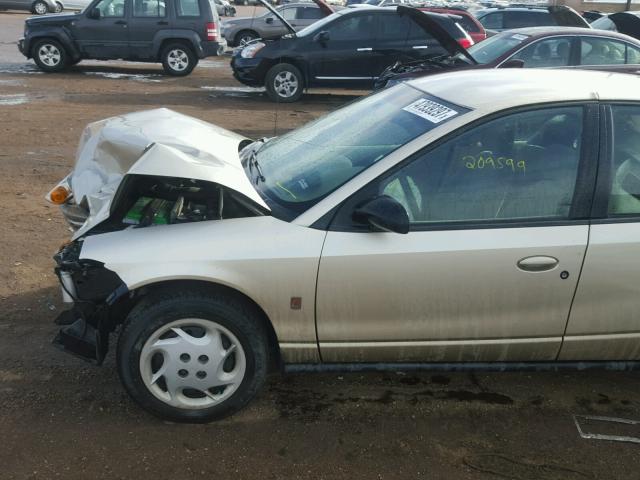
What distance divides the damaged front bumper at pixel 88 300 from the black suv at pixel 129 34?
1259cm

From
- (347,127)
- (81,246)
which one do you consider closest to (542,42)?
(347,127)

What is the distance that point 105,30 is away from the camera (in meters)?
14.4

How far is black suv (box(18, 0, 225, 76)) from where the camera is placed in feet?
46.9

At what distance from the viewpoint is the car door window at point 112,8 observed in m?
14.5

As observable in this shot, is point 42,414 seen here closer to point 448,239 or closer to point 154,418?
point 154,418

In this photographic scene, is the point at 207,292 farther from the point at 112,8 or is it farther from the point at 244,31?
the point at 244,31

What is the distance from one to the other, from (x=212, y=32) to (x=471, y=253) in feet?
43.7

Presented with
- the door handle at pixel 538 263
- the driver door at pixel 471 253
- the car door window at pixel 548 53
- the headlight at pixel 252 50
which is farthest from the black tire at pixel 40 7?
the door handle at pixel 538 263

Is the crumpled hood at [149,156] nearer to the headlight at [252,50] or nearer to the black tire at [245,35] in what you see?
the headlight at [252,50]

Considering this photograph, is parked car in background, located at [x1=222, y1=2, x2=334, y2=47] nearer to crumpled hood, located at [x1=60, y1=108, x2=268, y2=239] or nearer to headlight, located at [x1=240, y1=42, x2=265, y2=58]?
headlight, located at [x1=240, y1=42, x2=265, y2=58]

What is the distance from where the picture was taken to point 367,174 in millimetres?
3057

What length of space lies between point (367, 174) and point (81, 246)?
1398 mm

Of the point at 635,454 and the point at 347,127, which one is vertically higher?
the point at 347,127

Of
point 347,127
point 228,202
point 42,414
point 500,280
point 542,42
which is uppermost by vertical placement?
point 542,42
